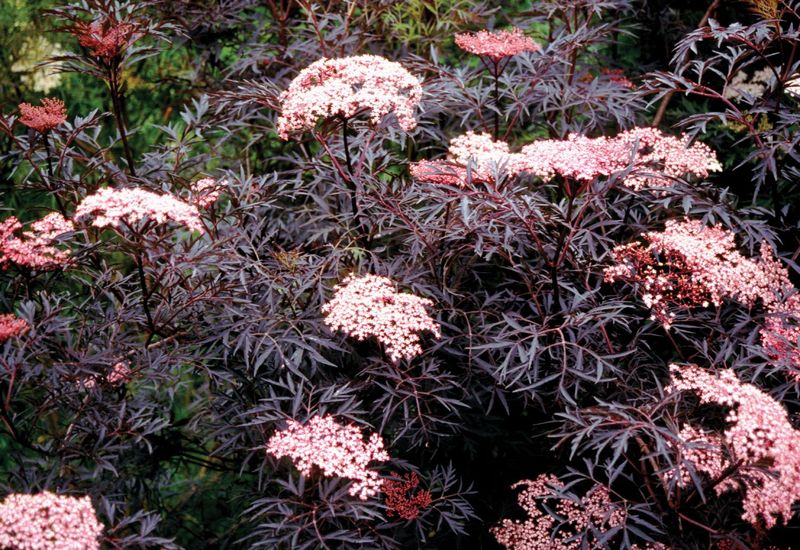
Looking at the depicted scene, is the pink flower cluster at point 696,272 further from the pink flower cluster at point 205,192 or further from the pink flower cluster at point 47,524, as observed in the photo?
the pink flower cluster at point 47,524

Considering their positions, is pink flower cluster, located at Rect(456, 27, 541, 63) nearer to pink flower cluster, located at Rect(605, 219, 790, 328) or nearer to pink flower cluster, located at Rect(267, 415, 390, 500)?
pink flower cluster, located at Rect(605, 219, 790, 328)

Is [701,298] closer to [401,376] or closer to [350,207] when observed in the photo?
[401,376]

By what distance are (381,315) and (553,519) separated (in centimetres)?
94

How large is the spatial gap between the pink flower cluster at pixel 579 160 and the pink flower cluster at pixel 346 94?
252mm

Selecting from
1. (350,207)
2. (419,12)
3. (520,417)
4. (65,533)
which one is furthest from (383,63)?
(65,533)

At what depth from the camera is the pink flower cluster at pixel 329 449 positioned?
2.30 meters

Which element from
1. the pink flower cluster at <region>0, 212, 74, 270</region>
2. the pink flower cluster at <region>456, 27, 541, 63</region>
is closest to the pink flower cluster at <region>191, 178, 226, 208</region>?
the pink flower cluster at <region>0, 212, 74, 270</region>

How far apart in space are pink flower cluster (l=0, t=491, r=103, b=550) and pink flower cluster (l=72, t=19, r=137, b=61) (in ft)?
4.91

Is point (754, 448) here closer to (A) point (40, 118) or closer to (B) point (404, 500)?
(B) point (404, 500)

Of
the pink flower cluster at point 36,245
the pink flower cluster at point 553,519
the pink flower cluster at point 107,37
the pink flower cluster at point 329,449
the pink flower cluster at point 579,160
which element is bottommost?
the pink flower cluster at point 553,519

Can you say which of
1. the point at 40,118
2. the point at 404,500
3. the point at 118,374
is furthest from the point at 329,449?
the point at 40,118

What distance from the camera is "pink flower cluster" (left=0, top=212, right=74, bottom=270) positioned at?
2.51 meters

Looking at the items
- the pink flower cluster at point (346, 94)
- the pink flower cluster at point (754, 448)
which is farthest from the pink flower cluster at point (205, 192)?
the pink flower cluster at point (754, 448)

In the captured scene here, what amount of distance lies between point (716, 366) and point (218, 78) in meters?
3.11
